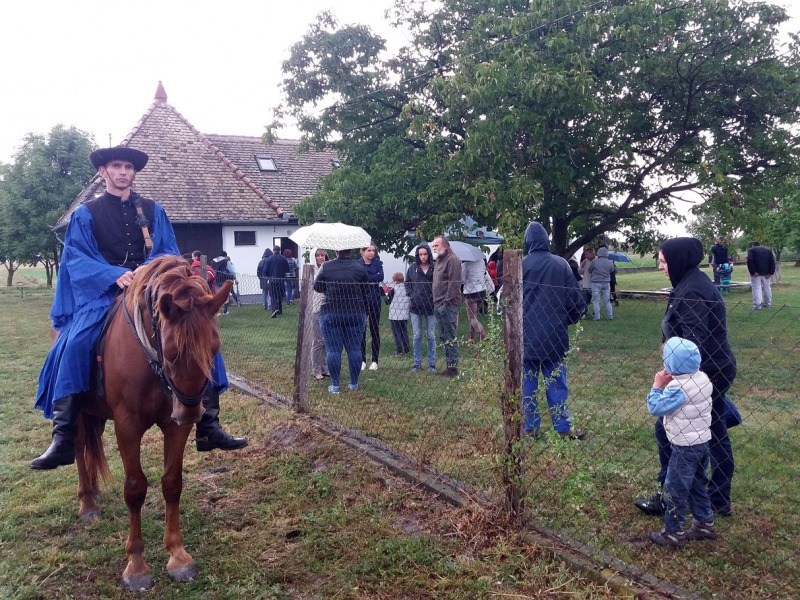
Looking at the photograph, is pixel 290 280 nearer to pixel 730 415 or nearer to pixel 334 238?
pixel 334 238

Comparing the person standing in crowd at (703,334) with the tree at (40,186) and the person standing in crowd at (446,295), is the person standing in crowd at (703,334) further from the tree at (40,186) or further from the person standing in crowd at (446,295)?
the tree at (40,186)

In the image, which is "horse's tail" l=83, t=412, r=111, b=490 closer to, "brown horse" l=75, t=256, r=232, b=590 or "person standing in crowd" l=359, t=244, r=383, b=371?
"brown horse" l=75, t=256, r=232, b=590

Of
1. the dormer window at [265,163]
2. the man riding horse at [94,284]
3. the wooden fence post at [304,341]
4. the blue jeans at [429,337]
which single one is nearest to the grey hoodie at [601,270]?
the blue jeans at [429,337]

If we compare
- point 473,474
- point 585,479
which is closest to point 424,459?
point 473,474

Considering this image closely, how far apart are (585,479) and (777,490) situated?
1841 mm

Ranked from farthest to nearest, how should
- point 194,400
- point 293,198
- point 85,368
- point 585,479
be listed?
point 293,198, point 85,368, point 585,479, point 194,400

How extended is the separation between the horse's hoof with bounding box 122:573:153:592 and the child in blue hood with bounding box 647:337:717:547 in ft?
9.51

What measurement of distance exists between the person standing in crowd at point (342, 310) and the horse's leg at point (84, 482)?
10.2 feet

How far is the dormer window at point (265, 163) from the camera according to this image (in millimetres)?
24422

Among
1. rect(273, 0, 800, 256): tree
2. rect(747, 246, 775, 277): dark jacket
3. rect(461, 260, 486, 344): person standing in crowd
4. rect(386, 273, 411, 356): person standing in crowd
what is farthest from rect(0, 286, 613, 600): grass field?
rect(747, 246, 775, 277): dark jacket

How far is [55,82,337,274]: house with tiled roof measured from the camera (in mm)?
20578

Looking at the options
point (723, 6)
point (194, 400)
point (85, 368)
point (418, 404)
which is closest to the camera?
point (194, 400)

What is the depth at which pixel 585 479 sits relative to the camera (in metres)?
3.36

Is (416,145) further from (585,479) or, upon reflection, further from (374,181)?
(585,479)
